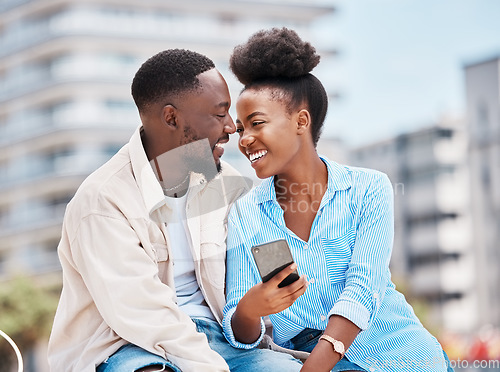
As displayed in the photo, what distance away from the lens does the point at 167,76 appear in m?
2.42

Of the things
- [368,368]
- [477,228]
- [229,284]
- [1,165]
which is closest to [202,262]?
[229,284]

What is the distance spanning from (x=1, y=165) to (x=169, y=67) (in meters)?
36.4

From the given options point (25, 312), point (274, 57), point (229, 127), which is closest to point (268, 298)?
point (229, 127)

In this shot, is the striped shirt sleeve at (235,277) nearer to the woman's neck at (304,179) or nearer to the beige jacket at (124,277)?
the beige jacket at (124,277)

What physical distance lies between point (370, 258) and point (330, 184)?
0.31m

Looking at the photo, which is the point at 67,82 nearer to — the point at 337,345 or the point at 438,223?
the point at 438,223

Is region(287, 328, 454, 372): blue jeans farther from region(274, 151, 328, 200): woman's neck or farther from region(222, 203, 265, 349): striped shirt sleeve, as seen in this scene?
region(274, 151, 328, 200): woman's neck

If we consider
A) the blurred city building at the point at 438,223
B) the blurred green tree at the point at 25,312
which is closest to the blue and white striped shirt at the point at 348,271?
the blurred green tree at the point at 25,312

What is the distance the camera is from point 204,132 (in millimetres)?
2418

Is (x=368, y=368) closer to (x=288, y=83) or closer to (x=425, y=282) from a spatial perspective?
(x=288, y=83)

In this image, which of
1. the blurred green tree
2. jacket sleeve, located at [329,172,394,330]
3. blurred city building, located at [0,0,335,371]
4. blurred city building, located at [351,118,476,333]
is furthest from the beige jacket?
blurred city building, located at [351,118,476,333]

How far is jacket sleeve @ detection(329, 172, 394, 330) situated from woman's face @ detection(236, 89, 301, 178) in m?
0.32

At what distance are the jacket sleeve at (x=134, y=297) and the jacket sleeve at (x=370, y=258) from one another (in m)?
0.43

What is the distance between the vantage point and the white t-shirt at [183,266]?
242 cm
